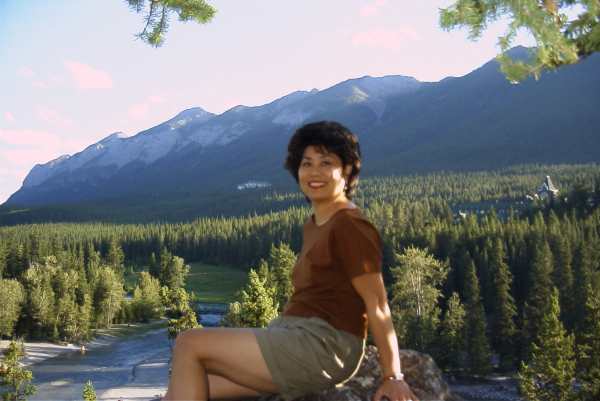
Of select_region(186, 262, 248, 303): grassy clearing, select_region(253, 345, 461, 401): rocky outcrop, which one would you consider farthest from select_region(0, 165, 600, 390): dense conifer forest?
select_region(253, 345, 461, 401): rocky outcrop

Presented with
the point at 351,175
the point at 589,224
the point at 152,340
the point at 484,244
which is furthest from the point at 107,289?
the point at 351,175

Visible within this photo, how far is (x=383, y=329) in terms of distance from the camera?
505cm

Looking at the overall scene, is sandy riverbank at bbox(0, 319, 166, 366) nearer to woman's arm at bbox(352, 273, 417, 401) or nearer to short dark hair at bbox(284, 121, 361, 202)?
short dark hair at bbox(284, 121, 361, 202)

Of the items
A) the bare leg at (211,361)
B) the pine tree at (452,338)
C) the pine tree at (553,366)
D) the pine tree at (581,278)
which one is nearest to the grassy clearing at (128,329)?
the pine tree at (452,338)

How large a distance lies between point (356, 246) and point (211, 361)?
175 cm

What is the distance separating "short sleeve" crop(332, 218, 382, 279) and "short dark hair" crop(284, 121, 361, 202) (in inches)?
33.8

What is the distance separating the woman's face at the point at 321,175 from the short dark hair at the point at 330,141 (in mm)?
59

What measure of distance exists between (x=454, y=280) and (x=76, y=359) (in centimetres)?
5238

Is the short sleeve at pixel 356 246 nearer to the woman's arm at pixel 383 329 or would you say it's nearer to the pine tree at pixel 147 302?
the woman's arm at pixel 383 329

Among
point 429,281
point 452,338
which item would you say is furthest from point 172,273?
point 452,338

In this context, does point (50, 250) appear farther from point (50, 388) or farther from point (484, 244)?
point (484, 244)

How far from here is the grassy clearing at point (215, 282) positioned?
106 metres

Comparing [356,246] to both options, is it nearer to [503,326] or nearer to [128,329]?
[503,326]

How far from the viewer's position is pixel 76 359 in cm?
6881
